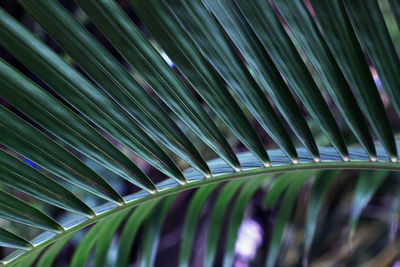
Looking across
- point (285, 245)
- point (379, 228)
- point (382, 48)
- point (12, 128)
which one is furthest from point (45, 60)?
point (379, 228)

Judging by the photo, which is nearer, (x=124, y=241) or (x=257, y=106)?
(x=257, y=106)

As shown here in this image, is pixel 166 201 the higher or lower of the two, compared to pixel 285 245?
higher

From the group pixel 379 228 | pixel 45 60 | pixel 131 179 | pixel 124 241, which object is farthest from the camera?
pixel 379 228

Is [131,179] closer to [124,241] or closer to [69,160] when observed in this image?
[69,160]

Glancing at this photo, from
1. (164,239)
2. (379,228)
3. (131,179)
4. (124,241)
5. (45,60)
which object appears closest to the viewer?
(45,60)

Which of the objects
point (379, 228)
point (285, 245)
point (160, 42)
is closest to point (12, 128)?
point (160, 42)

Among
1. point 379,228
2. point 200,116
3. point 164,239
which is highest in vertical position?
point 200,116

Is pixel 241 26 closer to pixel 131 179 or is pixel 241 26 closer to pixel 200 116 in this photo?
pixel 200 116

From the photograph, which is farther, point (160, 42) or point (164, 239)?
point (164, 239)

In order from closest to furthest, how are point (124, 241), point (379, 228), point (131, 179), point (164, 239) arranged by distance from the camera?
point (131, 179), point (124, 241), point (379, 228), point (164, 239)
